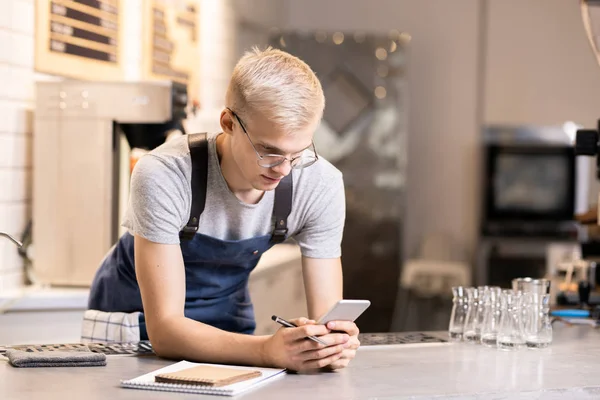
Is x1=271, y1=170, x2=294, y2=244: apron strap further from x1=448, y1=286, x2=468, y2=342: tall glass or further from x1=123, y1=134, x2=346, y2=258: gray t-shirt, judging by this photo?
x1=448, y1=286, x2=468, y2=342: tall glass

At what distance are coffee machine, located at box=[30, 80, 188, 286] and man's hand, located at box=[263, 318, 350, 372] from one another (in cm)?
152

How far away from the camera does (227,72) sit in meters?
5.55

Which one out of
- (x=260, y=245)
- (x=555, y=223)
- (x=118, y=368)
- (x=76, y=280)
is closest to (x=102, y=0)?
(x=76, y=280)

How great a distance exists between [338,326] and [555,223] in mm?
5013

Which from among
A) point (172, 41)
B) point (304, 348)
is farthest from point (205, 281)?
point (172, 41)

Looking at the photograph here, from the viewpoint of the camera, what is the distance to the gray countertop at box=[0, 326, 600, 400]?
63.4 inches

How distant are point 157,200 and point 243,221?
0.26 meters

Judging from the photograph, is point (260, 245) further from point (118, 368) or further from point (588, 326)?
point (588, 326)

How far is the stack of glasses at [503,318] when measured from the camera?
7.22ft

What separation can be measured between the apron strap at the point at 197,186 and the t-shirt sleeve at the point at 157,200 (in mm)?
27

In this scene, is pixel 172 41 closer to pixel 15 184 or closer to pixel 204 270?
pixel 15 184

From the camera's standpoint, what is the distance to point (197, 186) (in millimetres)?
2023

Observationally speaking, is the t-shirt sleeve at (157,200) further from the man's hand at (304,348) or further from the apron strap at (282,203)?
the man's hand at (304,348)

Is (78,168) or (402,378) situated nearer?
(402,378)
